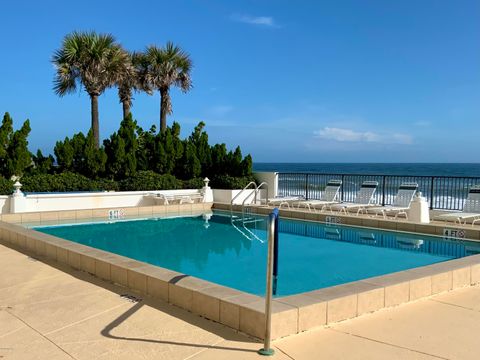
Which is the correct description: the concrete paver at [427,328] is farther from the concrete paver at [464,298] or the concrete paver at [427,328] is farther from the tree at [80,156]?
the tree at [80,156]

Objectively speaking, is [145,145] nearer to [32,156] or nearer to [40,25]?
[32,156]

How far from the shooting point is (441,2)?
44.3 ft

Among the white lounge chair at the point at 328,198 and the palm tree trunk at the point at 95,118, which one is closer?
the white lounge chair at the point at 328,198

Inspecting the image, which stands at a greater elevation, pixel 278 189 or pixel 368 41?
pixel 368 41

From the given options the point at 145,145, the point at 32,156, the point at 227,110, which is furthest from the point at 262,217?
the point at 227,110

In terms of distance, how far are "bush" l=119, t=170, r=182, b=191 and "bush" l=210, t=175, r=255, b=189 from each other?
1.38 metres

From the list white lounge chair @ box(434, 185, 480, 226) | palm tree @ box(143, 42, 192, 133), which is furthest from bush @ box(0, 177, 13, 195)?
white lounge chair @ box(434, 185, 480, 226)

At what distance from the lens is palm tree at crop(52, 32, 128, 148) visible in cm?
1717

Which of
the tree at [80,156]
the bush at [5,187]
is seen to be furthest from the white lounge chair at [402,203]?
the bush at [5,187]

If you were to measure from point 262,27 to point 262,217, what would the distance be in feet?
30.5

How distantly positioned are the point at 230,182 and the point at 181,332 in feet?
38.6

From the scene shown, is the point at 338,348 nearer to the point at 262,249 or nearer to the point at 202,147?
the point at 262,249

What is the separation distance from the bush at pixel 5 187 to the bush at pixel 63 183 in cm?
93

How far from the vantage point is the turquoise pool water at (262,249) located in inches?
257
